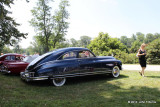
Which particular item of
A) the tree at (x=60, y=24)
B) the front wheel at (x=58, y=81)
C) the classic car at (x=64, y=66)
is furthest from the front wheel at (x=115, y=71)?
the tree at (x=60, y=24)

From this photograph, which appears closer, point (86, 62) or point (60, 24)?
point (86, 62)

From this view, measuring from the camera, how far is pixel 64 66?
5379 mm

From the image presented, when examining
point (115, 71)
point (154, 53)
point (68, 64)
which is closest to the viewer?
point (68, 64)

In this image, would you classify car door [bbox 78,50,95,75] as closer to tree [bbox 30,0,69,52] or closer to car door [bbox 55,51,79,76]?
car door [bbox 55,51,79,76]

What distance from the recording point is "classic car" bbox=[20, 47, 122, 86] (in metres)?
5.09

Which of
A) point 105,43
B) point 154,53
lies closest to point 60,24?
point 105,43

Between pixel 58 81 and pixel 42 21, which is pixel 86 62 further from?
pixel 42 21

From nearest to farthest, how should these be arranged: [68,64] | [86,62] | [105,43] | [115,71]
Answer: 1. [68,64]
2. [86,62]
3. [115,71]
4. [105,43]

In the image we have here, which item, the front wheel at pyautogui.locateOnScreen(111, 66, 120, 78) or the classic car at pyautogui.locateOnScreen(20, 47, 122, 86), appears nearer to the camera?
the classic car at pyautogui.locateOnScreen(20, 47, 122, 86)

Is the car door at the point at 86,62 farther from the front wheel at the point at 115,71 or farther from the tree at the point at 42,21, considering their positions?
the tree at the point at 42,21

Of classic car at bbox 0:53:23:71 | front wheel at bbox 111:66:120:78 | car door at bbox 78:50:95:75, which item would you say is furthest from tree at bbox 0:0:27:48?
front wheel at bbox 111:66:120:78

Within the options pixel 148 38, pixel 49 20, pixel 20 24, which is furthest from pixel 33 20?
pixel 148 38

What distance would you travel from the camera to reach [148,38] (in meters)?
142

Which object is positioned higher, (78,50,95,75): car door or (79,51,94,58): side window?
(79,51,94,58): side window
